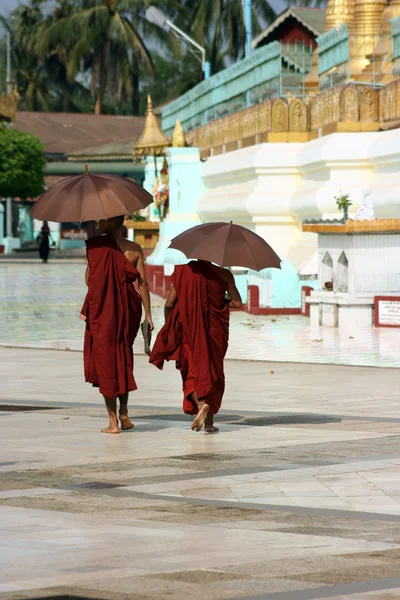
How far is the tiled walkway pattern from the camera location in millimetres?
15320

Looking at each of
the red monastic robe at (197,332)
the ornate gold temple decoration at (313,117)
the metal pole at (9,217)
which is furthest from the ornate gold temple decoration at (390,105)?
the metal pole at (9,217)

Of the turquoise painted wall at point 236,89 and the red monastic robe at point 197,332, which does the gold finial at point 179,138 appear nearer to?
the turquoise painted wall at point 236,89

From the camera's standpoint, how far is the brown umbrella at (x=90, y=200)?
1018 centimetres

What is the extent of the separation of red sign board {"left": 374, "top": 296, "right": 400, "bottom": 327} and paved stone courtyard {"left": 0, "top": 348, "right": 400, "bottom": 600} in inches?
229

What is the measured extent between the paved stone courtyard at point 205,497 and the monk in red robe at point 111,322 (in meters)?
0.33

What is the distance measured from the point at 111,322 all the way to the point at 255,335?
26.4 ft

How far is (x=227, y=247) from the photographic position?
33.3ft

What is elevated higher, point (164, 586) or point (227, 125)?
point (227, 125)

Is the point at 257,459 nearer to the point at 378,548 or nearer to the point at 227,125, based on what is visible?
the point at 378,548

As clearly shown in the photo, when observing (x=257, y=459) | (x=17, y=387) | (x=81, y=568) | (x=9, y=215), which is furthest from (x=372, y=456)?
(x=9, y=215)

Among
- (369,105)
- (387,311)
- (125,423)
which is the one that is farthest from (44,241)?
(125,423)

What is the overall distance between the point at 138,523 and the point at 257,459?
6.71ft

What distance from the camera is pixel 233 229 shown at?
408 inches

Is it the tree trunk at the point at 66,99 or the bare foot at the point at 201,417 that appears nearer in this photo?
the bare foot at the point at 201,417
